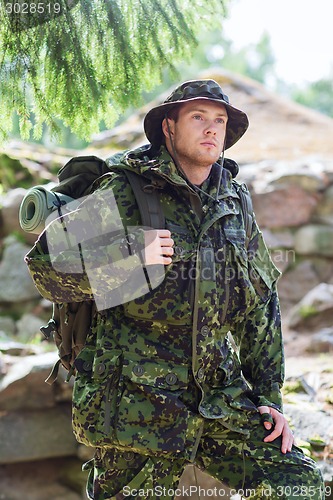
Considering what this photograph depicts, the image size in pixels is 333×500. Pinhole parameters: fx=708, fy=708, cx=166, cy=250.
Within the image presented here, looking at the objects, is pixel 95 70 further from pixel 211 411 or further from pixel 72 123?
pixel 211 411

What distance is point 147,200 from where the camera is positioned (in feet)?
11.4

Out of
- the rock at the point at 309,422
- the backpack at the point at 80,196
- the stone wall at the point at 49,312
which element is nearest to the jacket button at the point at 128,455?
the backpack at the point at 80,196

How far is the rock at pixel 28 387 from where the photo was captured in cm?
630

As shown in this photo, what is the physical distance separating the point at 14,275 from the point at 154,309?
21.7 ft

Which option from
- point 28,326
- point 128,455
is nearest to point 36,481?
point 28,326

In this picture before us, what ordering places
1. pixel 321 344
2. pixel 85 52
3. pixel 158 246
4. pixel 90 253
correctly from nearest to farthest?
pixel 158 246, pixel 90 253, pixel 85 52, pixel 321 344

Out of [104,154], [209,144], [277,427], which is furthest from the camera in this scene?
[104,154]

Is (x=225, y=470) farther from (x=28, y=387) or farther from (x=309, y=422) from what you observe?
(x=28, y=387)

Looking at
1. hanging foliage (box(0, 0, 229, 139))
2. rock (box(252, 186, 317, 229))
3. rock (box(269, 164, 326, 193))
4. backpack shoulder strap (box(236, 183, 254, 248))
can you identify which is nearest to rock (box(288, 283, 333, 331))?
rock (box(252, 186, 317, 229))

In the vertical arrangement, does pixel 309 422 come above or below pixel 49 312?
above

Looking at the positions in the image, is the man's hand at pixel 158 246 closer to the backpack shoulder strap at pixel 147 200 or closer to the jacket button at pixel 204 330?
the backpack shoulder strap at pixel 147 200

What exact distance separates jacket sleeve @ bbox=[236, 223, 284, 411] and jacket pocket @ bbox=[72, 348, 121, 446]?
780 millimetres

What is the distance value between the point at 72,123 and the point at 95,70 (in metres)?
0.35

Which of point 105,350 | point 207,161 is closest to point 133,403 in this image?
point 105,350
